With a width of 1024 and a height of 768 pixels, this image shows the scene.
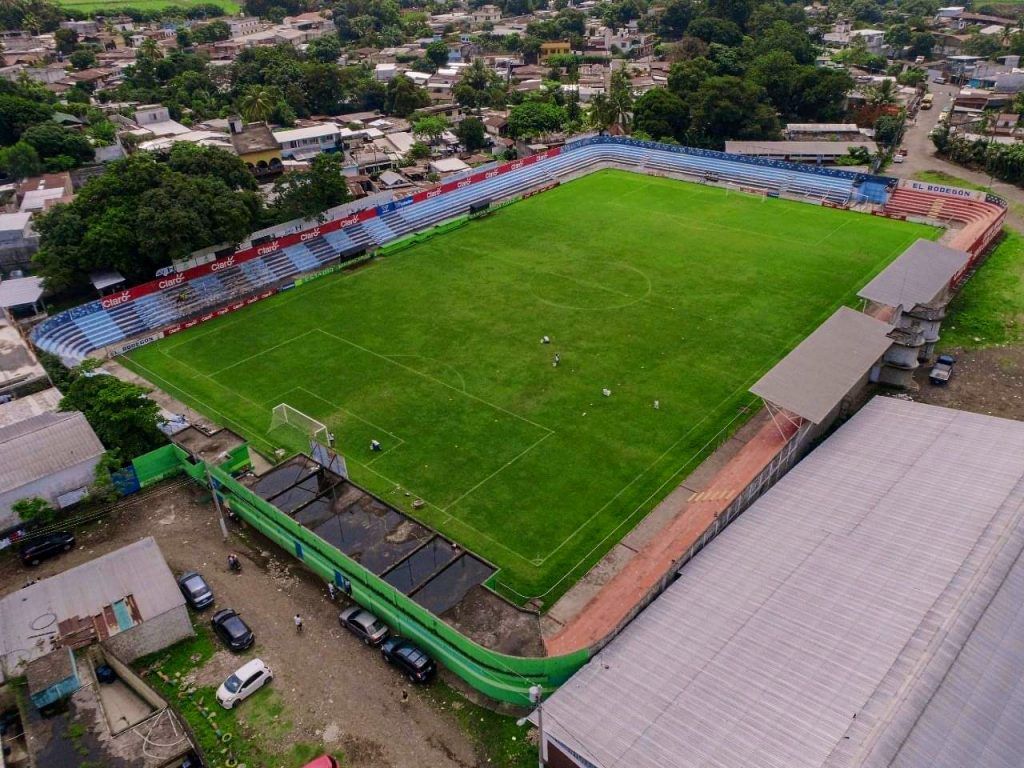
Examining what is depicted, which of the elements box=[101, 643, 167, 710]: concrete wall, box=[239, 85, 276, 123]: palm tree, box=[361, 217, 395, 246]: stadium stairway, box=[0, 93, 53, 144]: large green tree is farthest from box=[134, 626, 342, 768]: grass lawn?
box=[239, 85, 276, 123]: palm tree

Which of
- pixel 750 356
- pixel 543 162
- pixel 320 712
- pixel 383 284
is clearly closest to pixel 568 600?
pixel 320 712

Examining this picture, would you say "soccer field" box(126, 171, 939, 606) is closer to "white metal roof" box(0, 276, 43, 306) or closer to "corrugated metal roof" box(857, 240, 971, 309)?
"corrugated metal roof" box(857, 240, 971, 309)

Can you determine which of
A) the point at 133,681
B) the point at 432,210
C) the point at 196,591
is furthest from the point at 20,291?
the point at 133,681

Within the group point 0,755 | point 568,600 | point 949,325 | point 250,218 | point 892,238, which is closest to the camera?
point 0,755

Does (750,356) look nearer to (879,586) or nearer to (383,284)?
(879,586)

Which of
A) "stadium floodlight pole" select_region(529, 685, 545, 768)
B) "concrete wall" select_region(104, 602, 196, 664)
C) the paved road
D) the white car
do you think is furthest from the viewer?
the paved road

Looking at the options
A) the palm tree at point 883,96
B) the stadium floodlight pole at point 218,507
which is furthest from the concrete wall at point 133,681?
the palm tree at point 883,96
